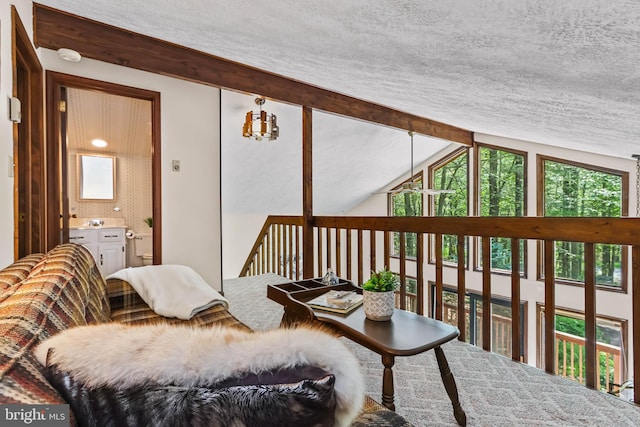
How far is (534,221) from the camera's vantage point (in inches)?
71.0

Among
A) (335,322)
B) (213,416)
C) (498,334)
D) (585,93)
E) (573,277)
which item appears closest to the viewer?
(213,416)

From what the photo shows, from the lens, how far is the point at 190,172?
336 cm

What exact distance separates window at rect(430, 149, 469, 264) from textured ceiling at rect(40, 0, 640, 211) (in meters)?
3.60

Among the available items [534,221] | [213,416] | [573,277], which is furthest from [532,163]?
[213,416]

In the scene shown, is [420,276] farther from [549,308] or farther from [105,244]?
[105,244]

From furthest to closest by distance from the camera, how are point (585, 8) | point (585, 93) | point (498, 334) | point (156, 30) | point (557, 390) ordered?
point (498, 334) < point (156, 30) < point (585, 93) < point (557, 390) < point (585, 8)

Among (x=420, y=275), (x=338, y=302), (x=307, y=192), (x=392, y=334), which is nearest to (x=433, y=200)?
(x=307, y=192)

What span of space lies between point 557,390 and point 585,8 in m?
1.85

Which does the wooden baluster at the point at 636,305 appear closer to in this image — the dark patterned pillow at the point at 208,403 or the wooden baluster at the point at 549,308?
the wooden baluster at the point at 549,308

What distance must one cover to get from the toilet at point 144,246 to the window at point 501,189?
582 cm

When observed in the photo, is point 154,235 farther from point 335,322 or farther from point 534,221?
point 534,221

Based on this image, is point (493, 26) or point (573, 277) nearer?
point (493, 26)

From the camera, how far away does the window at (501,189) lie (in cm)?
605

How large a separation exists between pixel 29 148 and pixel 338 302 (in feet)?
7.32
